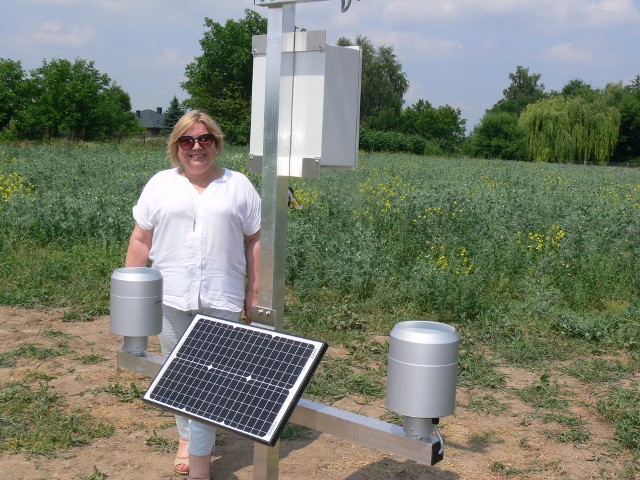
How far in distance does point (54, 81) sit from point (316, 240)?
48.3m

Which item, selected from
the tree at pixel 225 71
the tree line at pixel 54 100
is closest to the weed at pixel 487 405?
the tree line at pixel 54 100

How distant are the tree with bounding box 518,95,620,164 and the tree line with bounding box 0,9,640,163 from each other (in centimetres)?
7

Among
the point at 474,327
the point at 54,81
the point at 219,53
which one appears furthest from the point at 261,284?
the point at 219,53

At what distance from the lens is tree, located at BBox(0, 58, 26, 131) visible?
49406mm

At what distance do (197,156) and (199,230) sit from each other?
12.6 inches

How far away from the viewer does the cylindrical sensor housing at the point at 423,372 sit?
7.11 feet

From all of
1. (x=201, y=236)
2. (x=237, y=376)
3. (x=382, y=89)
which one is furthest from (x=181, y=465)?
(x=382, y=89)

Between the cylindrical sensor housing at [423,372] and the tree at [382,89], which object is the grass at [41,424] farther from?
the tree at [382,89]

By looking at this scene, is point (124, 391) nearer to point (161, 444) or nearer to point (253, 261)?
point (161, 444)

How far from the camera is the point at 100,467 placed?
3.86 m

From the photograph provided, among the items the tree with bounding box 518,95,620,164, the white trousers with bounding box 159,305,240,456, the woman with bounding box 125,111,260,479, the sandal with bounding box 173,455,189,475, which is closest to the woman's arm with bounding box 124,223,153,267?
the woman with bounding box 125,111,260,479

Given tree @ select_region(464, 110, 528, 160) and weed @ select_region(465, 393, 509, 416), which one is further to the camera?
tree @ select_region(464, 110, 528, 160)

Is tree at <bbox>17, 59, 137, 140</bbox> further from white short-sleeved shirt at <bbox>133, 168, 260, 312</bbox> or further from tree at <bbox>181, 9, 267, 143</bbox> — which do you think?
white short-sleeved shirt at <bbox>133, 168, 260, 312</bbox>

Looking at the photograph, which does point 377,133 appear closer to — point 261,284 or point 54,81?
point 54,81
